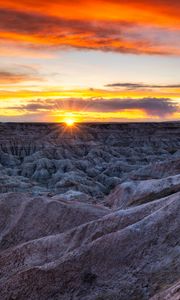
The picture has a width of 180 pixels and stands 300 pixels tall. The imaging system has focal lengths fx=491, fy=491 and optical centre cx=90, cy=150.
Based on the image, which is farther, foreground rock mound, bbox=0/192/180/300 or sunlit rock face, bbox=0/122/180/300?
sunlit rock face, bbox=0/122/180/300

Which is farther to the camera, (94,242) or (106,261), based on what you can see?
(94,242)

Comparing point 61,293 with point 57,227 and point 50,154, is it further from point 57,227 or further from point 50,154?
point 50,154

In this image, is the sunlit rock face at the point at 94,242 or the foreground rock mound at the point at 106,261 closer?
the foreground rock mound at the point at 106,261

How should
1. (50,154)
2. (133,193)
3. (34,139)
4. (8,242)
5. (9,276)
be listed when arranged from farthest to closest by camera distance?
(34,139), (50,154), (133,193), (8,242), (9,276)

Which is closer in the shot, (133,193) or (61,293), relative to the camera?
(61,293)

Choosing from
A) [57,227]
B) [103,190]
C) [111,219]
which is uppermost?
[111,219]

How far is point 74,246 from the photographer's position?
2231 cm

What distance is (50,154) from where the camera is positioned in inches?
3418

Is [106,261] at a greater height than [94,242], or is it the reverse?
[94,242]

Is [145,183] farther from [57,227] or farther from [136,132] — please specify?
[136,132]

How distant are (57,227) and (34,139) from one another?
2698 inches

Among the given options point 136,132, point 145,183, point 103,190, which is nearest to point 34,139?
point 136,132

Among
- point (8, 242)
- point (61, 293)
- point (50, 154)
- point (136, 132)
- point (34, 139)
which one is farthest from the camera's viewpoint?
point (136, 132)

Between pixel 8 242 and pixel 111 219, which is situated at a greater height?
pixel 111 219
